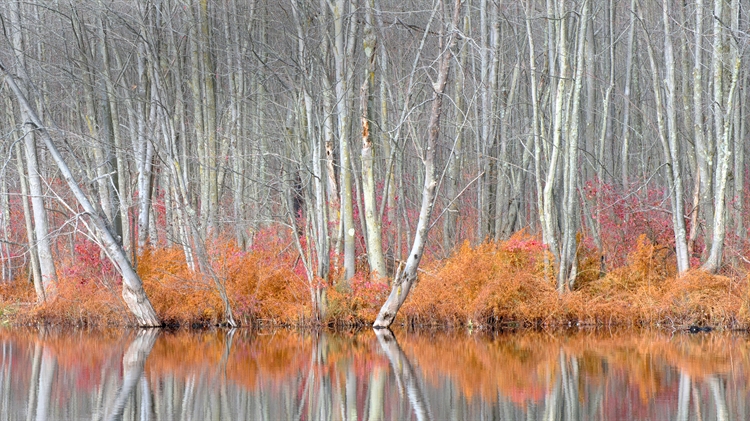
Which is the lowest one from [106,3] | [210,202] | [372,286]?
[372,286]

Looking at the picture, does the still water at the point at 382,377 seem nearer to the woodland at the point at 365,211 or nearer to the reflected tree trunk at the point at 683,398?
the reflected tree trunk at the point at 683,398

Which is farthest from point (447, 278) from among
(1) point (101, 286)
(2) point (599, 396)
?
(2) point (599, 396)

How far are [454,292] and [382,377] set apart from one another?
7.54 meters

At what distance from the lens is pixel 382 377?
1158 cm

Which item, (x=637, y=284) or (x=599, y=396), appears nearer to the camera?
(x=599, y=396)

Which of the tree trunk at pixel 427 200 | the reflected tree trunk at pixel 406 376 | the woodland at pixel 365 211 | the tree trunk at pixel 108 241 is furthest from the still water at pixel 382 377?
the tree trunk at pixel 108 241

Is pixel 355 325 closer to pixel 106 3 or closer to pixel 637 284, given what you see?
pixel 637 284

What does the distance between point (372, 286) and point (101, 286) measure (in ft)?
19.1

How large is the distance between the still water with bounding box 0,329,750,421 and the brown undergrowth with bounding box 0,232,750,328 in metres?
1.07

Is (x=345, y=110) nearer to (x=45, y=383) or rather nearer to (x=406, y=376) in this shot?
(x=406, y=376)

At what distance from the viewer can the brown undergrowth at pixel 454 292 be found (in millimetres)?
18453

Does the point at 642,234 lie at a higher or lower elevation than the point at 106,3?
lower

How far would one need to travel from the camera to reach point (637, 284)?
64.1ft

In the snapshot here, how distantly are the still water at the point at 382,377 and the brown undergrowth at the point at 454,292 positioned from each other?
1065mm
